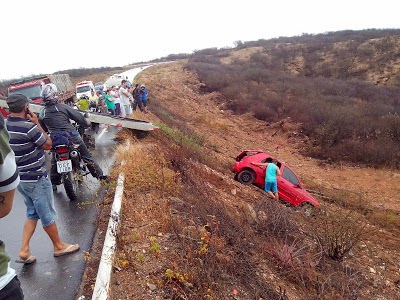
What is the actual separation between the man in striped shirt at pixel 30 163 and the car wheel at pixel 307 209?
21.3 ft

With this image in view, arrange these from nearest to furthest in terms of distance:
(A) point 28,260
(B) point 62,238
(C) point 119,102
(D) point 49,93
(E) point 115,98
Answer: (A) point 28,260 → (B) point 62,238 → (D) point 49,93 → (C) point 119,102 → (E) point 115,98

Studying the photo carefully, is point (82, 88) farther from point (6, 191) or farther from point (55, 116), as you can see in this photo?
point (6, 191)

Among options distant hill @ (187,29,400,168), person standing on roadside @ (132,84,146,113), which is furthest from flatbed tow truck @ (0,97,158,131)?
distant hill @ (187,29,400,168)

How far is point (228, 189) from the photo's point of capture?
29.7ft

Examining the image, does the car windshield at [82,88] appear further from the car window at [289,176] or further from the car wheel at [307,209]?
the car wheel at [307,209]

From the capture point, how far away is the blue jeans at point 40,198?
3.95 m

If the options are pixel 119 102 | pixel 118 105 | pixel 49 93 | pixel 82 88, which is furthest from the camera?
pixel 82 88

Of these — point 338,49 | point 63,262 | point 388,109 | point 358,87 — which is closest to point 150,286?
point 63,262

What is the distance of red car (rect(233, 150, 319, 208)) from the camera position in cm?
977

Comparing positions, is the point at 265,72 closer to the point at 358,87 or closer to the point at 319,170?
the point at 358,87

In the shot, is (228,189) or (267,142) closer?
(228,189)

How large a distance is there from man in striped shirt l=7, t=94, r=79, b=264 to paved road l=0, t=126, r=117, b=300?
25 cm

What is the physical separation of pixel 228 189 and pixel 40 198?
5.76 metres

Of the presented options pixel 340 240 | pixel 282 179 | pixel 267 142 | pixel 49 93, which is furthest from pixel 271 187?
pixel 267 142
